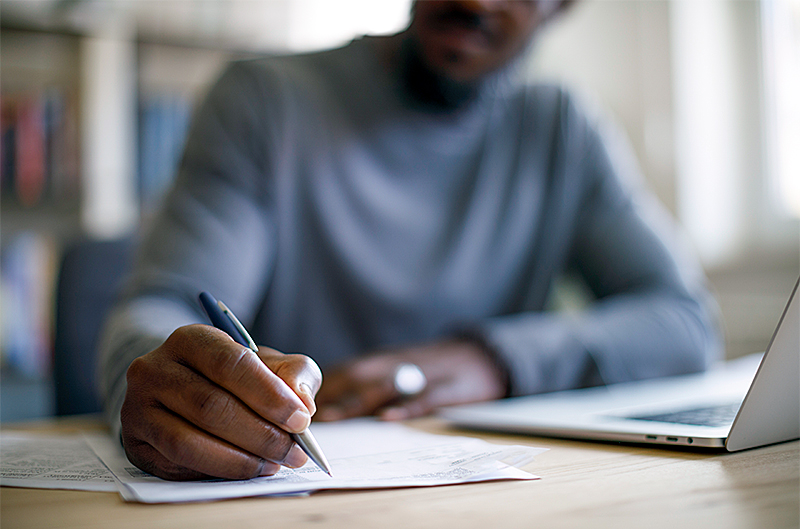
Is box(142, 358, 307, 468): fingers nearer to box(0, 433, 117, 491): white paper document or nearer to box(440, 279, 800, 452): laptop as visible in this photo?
box(0, 433, 117, 491): white paper document

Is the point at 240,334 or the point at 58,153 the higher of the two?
the point at 58,153

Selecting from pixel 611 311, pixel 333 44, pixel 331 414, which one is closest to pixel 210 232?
pixel 331 414

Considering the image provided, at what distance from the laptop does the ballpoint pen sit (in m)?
0.20

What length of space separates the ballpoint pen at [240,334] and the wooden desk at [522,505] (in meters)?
0.03

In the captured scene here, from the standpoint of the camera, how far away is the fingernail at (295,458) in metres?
0.36

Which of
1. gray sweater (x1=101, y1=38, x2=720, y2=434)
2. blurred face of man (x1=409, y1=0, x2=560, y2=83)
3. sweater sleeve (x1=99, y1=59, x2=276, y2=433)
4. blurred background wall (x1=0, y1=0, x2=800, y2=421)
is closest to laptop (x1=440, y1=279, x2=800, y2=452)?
gray sweater (x1=101, y1=38, x2=720, y2=434)

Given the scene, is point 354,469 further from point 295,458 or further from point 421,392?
point 421,392

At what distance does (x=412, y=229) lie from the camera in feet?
3.41

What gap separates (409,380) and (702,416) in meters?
0.28

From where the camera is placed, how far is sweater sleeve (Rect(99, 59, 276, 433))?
642mm

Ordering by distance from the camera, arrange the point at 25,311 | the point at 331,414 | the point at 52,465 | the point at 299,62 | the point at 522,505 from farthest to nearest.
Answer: the point at 25,311 < the point at 299,62 < the point at 331,414 < the point at 52,465 < the point at 522,505

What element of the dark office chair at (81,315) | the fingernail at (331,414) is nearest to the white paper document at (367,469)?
the fingernail at (331,414)

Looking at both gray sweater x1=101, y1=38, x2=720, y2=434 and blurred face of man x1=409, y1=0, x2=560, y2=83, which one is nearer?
gray sweater x1=101, y1=38, x2=720, y2=434

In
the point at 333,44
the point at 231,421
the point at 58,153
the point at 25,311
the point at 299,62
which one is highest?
the point at 333,44
